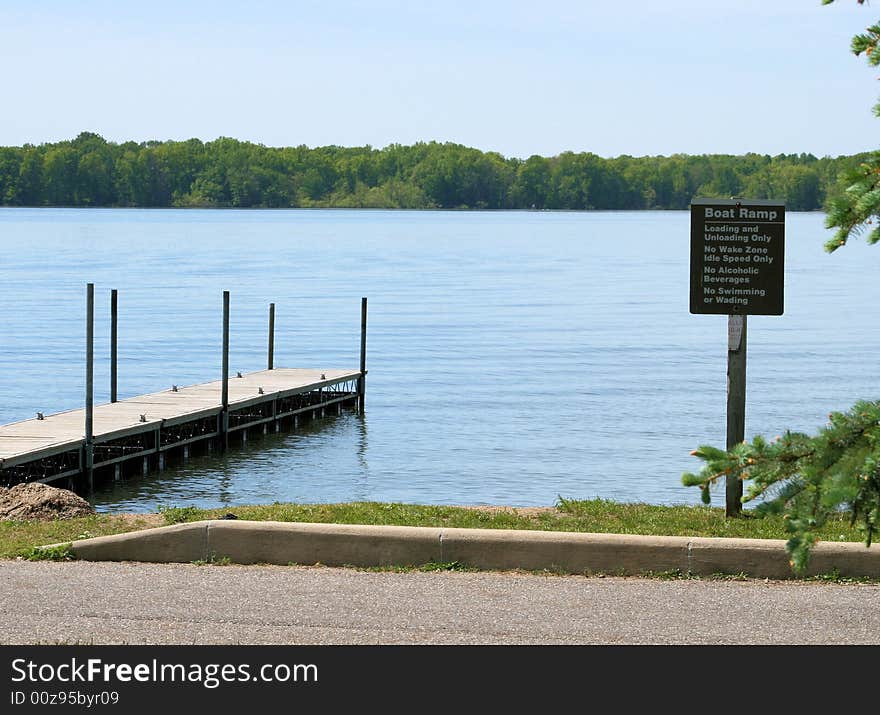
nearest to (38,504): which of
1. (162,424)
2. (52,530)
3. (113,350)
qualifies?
(52,530)

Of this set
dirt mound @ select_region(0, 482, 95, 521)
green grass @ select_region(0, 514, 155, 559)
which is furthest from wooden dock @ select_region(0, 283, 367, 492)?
green grass @ select_region(0, 514, 155, 559)

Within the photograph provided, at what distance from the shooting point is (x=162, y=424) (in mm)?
23891

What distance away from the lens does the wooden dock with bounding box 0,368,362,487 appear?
20516 mm

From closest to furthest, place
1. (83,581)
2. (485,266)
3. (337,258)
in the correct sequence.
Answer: (83,581) → (485,266) → (337,258)

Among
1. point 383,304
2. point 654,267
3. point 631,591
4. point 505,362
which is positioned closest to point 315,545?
point 631,591

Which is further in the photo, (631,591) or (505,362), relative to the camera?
(505,362)

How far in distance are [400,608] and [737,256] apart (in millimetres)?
5167

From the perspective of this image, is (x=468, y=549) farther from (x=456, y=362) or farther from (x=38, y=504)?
(x=456, y=362)

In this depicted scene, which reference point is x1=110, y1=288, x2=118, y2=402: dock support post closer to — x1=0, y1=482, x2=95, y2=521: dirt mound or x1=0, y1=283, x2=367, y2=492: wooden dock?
x1=0, y1=283, x2=367, y2=492: wooden dock

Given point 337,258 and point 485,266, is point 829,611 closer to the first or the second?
point 485,266

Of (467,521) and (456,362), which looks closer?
(467,521)

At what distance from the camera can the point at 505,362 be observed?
141 ft

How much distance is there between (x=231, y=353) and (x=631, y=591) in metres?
36.6

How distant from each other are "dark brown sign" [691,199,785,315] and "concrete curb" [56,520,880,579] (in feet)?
9.93
